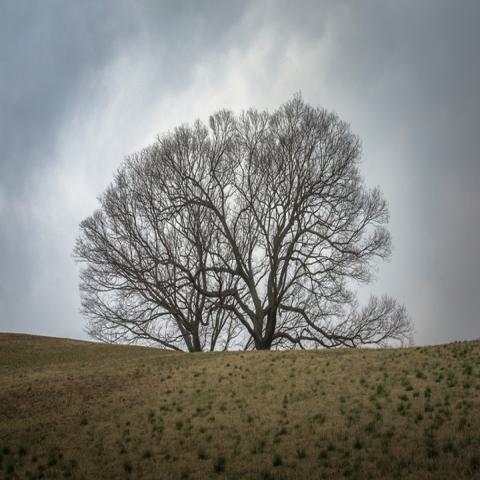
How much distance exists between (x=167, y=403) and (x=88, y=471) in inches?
193

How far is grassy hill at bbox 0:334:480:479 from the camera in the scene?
1096 cm

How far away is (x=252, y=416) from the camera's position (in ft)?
47.1

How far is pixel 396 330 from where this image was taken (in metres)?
29.5

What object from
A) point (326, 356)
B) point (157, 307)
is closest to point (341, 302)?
point (326, 356)

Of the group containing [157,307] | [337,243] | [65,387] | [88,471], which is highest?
[337,243]

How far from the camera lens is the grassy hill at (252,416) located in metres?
11.0

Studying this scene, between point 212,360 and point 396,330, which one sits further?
point 396,330

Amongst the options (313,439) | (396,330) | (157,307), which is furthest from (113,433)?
(396,330)

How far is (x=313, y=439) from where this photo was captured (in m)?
12.2

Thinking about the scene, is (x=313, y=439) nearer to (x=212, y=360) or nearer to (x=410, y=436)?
(x=410, y=436)

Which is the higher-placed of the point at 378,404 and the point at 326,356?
the point at 326,356

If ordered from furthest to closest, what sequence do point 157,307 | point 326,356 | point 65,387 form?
1. point 157,307
2. point 326,356
3. point 65,387

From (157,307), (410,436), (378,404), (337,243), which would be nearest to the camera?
(410,436)

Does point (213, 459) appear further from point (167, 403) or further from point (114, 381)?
point (114, 381)
